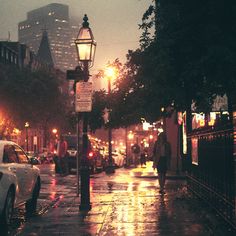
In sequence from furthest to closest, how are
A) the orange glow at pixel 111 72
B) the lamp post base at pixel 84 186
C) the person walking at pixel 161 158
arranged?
the orange glow at pixel 111 72, the person walking at pixel 161 158, the lamp post base at pixel 84 186

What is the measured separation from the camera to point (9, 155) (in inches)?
420

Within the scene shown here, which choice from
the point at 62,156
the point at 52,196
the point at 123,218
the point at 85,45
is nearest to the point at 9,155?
the point at 123,218

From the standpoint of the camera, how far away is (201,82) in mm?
13805

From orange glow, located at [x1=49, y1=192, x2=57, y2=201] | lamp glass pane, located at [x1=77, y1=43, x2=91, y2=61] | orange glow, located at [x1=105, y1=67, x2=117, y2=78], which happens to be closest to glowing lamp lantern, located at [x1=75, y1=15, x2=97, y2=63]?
lamp glass pane, located at [x1=77, y1=43, x2=91, y2=61]

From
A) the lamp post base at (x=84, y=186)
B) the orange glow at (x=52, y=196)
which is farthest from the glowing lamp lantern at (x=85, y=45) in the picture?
the orange glow at (x=52, y=196)

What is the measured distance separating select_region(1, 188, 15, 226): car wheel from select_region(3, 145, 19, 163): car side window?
561mm

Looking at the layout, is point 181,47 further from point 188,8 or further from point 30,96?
point 30,96

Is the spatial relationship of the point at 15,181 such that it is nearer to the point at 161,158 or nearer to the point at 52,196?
the point at 52,196

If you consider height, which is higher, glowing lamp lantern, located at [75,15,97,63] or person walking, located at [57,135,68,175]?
glowing lamp lantern, located at [75,15,97,63]

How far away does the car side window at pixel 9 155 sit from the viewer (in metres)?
10.3

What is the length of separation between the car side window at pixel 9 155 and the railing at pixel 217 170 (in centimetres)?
362

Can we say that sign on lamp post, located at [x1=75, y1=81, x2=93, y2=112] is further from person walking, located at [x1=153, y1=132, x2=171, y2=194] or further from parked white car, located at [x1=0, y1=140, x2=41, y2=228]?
person walking, located at [x1=153, y1=132, x2=171, y2=194]

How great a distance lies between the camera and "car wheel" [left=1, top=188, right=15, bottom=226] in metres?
9.60

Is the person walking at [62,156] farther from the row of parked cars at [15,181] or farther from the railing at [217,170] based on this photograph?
the row of parked cars at [15,181]
